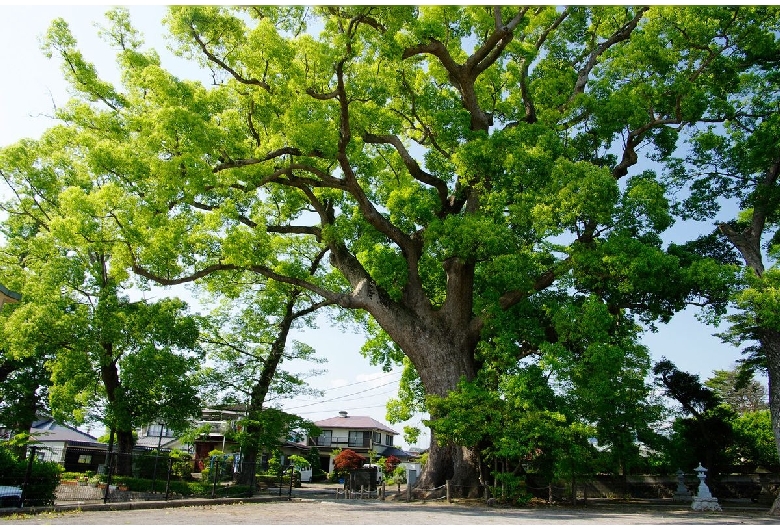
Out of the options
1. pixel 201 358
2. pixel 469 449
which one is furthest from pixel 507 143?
pixel 201 358

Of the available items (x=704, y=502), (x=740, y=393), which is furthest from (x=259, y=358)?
(x=740, y=393)

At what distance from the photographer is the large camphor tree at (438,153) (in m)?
12.4

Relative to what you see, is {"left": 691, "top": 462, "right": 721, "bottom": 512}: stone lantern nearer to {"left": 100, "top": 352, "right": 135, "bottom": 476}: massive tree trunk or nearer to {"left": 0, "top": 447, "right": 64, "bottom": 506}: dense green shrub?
{"left": 0, "top": 447, "right": 64, "bottom": 506}: dense green shrub

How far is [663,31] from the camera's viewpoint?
13.8 meters

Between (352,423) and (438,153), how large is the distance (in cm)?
2955

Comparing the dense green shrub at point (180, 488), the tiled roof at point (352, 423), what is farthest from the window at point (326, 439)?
the dense green shrub at point (180, 488)

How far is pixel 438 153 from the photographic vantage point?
15.9 metres

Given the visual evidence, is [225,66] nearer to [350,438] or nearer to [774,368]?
[774,368]

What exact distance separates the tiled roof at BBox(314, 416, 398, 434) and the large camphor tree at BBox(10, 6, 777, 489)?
88.3ft

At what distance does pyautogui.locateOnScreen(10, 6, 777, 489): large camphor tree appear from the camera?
12398 millimetres

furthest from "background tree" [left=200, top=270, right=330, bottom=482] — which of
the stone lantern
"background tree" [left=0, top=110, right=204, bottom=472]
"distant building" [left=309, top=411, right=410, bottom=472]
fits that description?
"distant building" [left=309, top=411, right=410, bottom=472]

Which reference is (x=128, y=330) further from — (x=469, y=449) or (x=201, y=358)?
(x=469, y=449)

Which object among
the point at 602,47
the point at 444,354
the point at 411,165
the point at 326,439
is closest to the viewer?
the point at 444,354

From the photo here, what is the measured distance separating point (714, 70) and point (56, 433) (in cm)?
3255
